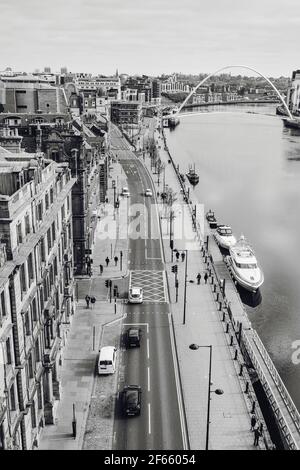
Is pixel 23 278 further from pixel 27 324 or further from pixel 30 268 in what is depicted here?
pixel 27 324

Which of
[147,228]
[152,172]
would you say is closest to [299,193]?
[152,172]

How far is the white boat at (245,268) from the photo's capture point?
76375 millimetres

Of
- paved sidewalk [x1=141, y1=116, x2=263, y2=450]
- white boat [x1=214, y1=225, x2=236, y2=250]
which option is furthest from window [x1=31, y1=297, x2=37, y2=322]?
white boat [x1=214, y1=225, x2=236, y2=250]

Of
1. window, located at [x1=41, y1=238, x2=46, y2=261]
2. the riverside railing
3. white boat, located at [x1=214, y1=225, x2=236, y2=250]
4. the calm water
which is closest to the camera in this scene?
window, located at [x1=41, y1=238, x2=46, y2=261]

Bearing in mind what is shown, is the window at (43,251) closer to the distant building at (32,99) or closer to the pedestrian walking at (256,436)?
the pedestrian walking at (256,436)

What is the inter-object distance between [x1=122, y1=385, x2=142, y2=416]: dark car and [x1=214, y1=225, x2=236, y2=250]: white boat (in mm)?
49947

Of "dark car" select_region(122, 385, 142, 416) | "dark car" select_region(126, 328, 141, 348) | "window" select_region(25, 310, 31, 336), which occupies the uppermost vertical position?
"window" select_region(25, 310, 31, 336)

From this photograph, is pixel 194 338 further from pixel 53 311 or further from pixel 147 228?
pixel 147 228

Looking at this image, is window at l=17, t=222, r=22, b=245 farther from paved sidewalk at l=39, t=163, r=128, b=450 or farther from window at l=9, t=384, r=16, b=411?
paved sidewalk at l=39, t=163, r=128, b=450

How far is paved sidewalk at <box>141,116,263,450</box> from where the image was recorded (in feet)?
143

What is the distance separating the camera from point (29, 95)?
359 ft

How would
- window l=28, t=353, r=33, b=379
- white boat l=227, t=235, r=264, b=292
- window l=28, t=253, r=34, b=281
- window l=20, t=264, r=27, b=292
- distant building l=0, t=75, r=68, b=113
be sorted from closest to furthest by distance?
window l=20, t=264, r=27, b=292 < window l=28, t=253, r=34, b=281 < window l=28, t=353, r=33, b=379 < white boat l=227, t=235, r=264, b=292 < distant building l=0, t=75, r=68, b=113

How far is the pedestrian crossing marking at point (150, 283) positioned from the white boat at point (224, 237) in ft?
63.9

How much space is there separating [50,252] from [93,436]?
55.5 feet
